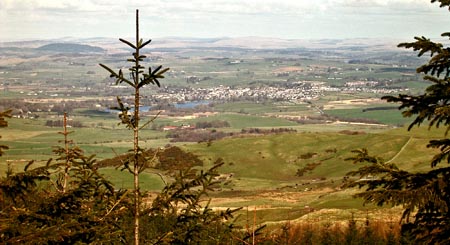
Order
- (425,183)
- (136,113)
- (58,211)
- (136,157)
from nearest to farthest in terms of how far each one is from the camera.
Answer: (136,113) < (136,157) < (425,183) < (58,211)

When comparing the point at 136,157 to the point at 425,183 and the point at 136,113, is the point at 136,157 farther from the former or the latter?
the point at 425,183

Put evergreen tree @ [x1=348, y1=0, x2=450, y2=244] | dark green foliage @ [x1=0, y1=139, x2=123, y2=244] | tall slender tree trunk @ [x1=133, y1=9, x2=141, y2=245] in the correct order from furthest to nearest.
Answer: evergreen tree @ [x1=348, y1=0, x2=450, y2=244] → tall slender tree trunk @ [x1=133, y1=9, x2=141, y2=245] → dark green foliage @ [x1=0, y1=139, x2=123, y2=244]

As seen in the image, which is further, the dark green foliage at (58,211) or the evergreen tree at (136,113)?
the evergreen tree at (136,113)

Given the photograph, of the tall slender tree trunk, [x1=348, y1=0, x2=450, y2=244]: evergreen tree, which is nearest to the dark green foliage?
the tall slender tree trunk

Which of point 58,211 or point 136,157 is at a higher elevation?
point 136,157

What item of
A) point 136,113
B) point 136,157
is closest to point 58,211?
point 136,157

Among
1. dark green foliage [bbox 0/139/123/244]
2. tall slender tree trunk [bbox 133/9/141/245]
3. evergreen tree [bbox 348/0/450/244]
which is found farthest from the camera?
evergreen tree [bbox 348/0/450/244]

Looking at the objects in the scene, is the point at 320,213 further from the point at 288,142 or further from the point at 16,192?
the point at 288,142

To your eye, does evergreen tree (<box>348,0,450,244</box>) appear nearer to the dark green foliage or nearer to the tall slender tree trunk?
the tall slender tree trunk

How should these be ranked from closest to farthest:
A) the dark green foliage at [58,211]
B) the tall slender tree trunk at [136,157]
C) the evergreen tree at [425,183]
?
1. the dark green foliage at [58,211]
2. the tall slender tree trunk at [136,157]
3. the evergreen tree at [425,183]

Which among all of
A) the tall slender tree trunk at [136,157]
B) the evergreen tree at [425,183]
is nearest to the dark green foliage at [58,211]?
the tall slender tree trunk at [136,157]

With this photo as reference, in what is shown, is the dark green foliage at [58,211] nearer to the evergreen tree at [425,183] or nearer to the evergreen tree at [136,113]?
the evergreen tree at [136,113]
